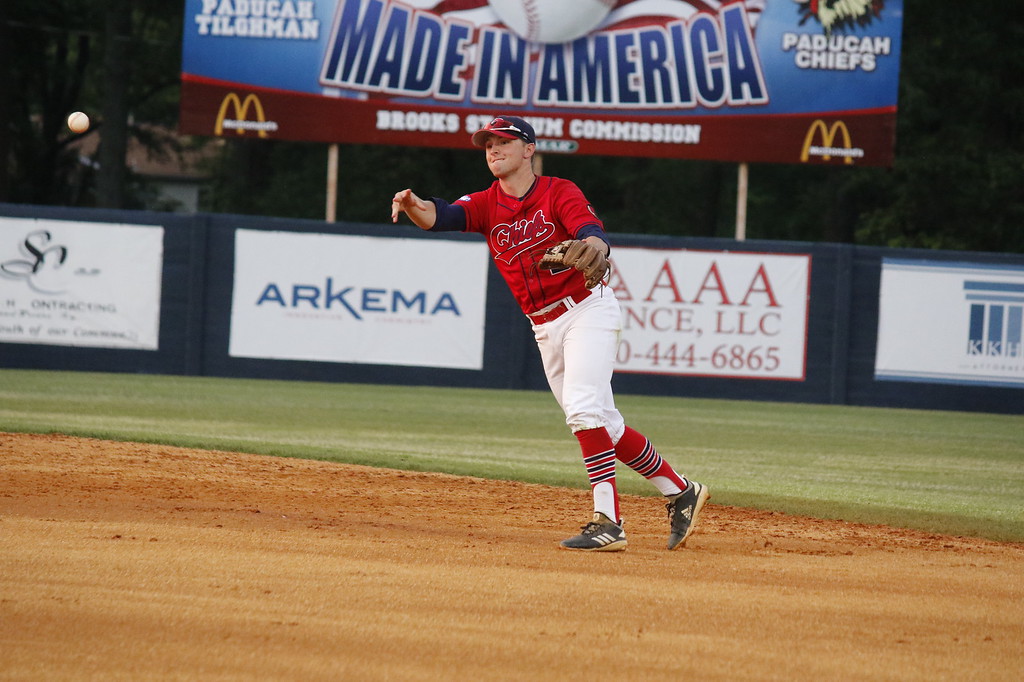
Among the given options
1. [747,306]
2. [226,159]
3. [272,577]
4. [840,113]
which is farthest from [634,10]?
[226,159]

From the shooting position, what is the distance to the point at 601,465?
18.2ft

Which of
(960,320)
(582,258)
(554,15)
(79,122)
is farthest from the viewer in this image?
(554,15)

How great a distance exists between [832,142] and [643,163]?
48.6ft

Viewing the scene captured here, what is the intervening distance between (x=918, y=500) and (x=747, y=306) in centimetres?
724

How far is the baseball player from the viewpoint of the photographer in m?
5.48

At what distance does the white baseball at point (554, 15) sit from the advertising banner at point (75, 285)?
563 centimetres

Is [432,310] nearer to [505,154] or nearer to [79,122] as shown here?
[79,122]

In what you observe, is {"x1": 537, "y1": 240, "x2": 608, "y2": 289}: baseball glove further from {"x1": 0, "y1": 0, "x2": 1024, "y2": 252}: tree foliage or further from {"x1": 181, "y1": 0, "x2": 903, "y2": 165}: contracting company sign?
{"x1": 0, "y1": 0, "x2": 1024, "y2": 252}: tree foliage

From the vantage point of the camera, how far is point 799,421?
13.3m

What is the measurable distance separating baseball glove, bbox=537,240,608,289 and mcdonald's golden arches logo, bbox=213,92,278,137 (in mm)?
12097

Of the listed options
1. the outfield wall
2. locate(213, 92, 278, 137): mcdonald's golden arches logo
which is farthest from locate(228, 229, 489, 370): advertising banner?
locate(213, 92, 278, 137): mcdonald's golden arches logo

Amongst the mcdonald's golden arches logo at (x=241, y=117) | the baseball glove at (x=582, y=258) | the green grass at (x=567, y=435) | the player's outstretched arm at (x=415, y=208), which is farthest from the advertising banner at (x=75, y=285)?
the baseball glove at (x=582, y=258)

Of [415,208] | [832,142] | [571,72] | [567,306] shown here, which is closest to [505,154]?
[415,208]

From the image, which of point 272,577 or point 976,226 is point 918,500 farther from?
Result: point 976,226
